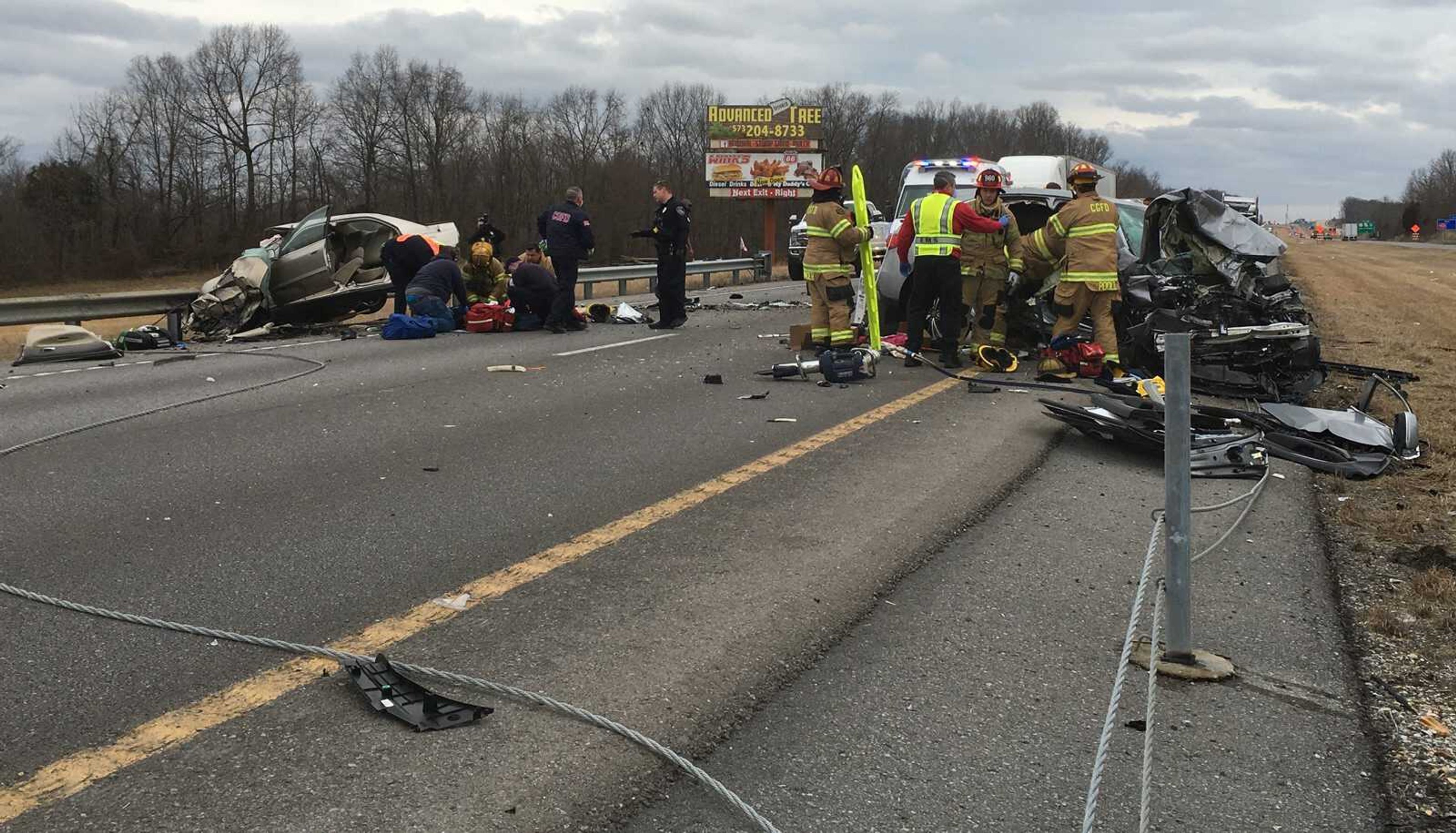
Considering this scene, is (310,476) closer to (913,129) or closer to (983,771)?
(983,771)

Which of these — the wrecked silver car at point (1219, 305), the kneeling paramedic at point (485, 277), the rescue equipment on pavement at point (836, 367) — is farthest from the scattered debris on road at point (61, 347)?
the wrecked silver car at point (1219, 305)

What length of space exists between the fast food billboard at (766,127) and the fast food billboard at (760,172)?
0.24 meters

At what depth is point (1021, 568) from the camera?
15.3ft

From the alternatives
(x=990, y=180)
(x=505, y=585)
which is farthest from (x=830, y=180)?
(x=505, y=585)

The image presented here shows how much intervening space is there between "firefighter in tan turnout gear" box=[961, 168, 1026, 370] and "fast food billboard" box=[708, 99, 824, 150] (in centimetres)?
2877

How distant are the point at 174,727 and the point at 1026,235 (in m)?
9.33

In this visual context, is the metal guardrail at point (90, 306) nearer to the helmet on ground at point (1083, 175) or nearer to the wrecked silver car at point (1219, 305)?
the helmet on ground at point (1083, 175)

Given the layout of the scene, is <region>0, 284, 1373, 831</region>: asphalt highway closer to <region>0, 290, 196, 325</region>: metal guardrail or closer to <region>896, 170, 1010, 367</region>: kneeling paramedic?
<region>896, 170, 1010, 367</region>: kneeling paramedic

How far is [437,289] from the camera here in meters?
14.1

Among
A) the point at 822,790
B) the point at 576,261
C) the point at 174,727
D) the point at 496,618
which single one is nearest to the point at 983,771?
the point at 822,790

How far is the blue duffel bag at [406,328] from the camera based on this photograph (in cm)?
1361

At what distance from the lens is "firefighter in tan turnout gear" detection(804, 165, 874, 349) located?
1048 cm

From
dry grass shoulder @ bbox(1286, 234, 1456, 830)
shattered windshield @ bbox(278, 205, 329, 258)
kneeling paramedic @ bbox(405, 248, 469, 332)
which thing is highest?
shattered windshield @ bbox(278, 205, 329, 258)

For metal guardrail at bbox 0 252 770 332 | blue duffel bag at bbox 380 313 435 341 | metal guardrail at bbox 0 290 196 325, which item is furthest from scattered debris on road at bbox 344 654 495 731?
metal guardrail at bbox 0 290 196 325
